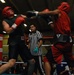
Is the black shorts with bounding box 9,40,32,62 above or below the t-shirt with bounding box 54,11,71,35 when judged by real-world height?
below

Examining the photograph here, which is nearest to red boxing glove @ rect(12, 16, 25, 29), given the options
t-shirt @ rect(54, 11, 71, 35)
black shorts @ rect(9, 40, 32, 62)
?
black shorts @ rect(9, 40, 32, 62)

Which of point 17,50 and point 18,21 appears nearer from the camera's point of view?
point 18,21

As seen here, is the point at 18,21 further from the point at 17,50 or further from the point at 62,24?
the point at 62,24

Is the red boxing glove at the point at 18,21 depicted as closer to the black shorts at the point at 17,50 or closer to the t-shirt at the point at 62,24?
the black shorts at the point at 17,50

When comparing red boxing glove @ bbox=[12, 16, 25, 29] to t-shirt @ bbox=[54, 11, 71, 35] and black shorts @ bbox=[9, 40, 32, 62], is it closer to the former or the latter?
black shorts @ bbox=[9, 40, 32, 62]

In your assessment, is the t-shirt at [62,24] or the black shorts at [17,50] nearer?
the t-shirt at [62,24]

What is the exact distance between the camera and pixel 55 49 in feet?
11.5

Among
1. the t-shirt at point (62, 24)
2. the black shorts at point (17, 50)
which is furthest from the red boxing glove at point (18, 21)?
the t-shirt at point (62, 24)

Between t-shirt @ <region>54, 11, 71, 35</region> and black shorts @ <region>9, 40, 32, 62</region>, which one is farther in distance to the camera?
black shorts @ <region>9, 40, 32, 62</region>

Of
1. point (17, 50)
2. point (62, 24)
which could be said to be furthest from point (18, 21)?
point (62, 24)

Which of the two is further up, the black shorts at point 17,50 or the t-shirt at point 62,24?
the t-shirt at point 62,24

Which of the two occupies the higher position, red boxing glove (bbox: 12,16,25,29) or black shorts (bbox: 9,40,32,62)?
red boxing glove (bbox: 12,16,25,29)

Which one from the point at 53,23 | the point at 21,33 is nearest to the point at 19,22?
the point at 21,33

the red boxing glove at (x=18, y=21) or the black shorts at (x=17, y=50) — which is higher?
the red boxing glove at (x=18, y=21)
